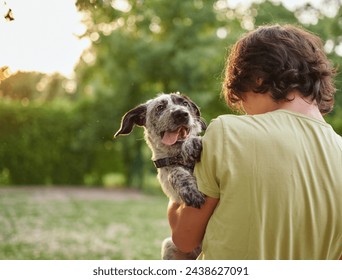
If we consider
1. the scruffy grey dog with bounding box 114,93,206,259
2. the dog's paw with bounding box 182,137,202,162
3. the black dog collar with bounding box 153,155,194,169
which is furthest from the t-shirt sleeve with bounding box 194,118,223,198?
the black dog collar with bounding box 153,155,194,169

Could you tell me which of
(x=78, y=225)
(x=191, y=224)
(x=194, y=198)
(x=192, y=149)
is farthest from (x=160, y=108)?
(x=78, y=225)

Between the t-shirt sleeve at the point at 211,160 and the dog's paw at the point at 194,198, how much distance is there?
0.23 ft

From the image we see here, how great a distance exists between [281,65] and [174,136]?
116cm

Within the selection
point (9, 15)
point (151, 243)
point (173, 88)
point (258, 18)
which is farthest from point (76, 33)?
point (173, 88)

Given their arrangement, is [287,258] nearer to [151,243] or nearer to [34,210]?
[151,243]

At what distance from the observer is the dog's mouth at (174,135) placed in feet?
10.6

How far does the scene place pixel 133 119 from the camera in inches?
143

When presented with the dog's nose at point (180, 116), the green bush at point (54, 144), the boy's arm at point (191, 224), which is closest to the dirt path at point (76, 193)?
the green bush at point (54, 144)

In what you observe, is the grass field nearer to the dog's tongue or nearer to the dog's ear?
the dog's ear

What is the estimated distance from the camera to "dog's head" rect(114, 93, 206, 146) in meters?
3.33

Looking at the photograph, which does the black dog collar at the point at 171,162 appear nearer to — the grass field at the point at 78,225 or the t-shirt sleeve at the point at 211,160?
the t-shirt sleeve at the point at 211,160

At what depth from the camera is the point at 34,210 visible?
43.5 ft

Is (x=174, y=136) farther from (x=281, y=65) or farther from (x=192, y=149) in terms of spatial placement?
(x=281, y=65)

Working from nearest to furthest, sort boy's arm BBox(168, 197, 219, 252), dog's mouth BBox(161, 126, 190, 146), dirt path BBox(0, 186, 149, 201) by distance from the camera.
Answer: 1. boy's arm BBox(168, 197, 219, 252)
2. dog's mouth BBox(161, 126, 190, 146)
3. dirt path BBox(0, 186, 149, 201)
